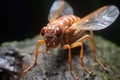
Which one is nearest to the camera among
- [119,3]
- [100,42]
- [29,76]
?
[29,76]

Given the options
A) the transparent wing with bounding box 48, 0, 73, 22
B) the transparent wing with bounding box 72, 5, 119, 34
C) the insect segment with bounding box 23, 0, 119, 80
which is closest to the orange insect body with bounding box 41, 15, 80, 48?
the insect segment with bounding box 23, 0, 119, 80

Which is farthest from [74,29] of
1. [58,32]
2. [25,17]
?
[25,17]

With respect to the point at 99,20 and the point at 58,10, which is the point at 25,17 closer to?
the point at 58,10

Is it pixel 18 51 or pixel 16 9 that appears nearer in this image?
pixel 18 51

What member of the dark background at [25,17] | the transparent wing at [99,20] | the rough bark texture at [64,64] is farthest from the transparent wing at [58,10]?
the dark background at [25,17]

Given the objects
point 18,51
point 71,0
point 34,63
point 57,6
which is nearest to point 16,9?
point 71,0

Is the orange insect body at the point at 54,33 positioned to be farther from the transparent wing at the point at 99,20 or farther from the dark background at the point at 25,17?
the dark background at the point at 25,17

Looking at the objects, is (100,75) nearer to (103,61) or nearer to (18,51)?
(103,61)
